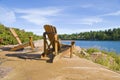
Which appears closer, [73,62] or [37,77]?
[37,77]

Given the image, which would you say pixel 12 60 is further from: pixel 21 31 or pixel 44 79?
pixel 21 31

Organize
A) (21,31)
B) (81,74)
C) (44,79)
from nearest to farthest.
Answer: (44,79) → (81,74) → (21,31)

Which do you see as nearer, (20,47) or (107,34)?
(20,47)

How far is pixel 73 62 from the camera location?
31.9 feet

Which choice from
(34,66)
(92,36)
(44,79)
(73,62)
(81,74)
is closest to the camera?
(44,79)

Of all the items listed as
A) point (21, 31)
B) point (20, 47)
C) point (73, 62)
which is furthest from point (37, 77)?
point (21, 31)

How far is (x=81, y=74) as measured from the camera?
7.76 m

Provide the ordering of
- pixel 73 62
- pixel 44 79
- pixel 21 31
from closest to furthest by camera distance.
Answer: pixel 44 79 < pixel 73 62 < pixel 21 31

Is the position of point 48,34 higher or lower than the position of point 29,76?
higher

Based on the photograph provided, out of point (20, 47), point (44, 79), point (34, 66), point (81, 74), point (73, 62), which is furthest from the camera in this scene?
point (20, 47)

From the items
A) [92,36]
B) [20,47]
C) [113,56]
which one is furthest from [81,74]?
[92,36]

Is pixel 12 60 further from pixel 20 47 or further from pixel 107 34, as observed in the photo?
pixel 107 34

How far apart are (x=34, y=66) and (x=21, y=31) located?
40.0 ft

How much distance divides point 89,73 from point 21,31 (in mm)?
13449
